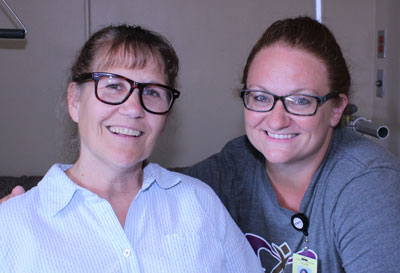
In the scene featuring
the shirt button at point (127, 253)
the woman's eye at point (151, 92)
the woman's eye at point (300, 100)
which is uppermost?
the woman's eye at point (151, 92)

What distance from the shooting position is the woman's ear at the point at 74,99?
134cm

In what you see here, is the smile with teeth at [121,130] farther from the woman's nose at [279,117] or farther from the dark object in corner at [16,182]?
the dark object in corner at [16,182]

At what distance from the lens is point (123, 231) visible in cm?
120

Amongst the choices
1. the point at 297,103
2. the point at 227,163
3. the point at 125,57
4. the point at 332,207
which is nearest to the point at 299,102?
the point at 297,103

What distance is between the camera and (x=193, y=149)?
3.32 meters

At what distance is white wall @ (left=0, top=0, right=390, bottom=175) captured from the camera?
Answer: 118 inches

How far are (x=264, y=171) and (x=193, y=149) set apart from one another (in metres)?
1.61

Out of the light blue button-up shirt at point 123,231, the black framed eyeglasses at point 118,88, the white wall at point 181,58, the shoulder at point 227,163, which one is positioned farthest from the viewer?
the white wall at point 181,58

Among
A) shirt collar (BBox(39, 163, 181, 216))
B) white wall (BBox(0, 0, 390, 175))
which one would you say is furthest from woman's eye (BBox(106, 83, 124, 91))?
white wall (BBox(0, 0, 390, 175))

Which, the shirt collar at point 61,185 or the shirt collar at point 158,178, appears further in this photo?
the shirt collar at point 158,178

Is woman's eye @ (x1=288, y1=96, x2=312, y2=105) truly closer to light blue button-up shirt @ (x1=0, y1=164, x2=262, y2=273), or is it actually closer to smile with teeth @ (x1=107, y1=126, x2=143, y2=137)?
light blue button-up shirt @ (x1=0, y1=164, x2=262, y2=273)

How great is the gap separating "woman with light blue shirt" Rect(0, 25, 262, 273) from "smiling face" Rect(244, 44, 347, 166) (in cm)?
31

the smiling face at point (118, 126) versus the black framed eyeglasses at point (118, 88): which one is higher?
the black framed eyeglasses at point (118, 88)

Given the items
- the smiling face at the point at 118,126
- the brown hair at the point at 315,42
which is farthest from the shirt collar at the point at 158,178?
the brown hair at the point at 315,42
